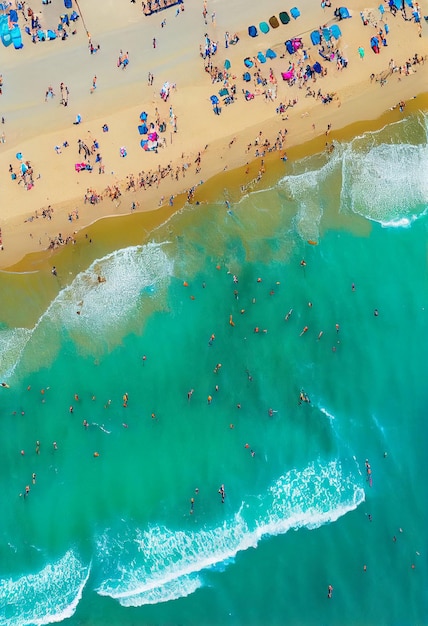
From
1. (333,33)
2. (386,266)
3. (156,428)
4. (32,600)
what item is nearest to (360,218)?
(386,266)

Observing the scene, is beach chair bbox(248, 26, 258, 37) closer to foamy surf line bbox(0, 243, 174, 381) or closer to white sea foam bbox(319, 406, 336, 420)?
foamy surf line bbox(0, 243, 174, 381)

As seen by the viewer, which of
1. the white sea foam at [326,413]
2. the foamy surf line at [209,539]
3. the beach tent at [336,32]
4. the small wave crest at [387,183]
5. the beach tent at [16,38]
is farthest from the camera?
the beach tent at [336,32]

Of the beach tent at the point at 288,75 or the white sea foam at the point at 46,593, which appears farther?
the beach tent at the point at 288,75

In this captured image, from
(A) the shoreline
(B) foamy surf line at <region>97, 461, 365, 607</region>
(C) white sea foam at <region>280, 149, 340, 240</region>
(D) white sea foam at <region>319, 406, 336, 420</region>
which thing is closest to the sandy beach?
(A) the shoreline

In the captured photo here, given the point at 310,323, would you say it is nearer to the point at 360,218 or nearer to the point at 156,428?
the point at 360,218

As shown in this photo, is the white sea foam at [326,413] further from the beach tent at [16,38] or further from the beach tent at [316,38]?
the beach tent at [16,38]

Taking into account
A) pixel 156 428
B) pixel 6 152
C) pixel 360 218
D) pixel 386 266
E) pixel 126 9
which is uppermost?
pixel 126 9

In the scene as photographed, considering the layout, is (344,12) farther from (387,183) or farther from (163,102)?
(163,102)

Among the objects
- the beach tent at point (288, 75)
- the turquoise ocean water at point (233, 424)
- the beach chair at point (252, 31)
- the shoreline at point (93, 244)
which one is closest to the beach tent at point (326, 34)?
the beach tent at point (288, 75)
